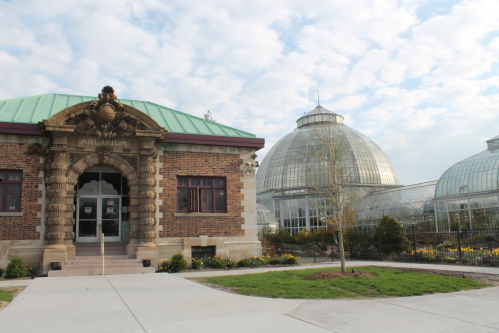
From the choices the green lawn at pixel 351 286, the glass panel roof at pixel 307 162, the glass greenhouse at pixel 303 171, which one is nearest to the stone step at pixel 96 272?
the green lawn at pixel 351 286

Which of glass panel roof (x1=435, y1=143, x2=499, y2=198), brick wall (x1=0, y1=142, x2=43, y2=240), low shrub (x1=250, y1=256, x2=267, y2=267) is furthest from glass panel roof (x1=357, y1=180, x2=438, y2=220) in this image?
brick wall (x1=0, y1=142, x2=43, y2=240)

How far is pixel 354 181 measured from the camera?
54531 millimetres

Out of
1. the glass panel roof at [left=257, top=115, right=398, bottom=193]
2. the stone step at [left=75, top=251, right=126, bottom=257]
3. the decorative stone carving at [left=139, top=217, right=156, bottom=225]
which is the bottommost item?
the stone step at [left=75, top=251, right=126, bottom=257]

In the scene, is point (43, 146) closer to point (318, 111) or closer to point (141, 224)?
point (141, 224)

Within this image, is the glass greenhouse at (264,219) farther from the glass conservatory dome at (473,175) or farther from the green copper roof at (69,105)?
the green copper roof at (69,105)

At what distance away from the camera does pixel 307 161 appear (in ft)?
182

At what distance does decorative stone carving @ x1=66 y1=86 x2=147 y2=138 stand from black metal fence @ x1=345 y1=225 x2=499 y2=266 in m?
13.4

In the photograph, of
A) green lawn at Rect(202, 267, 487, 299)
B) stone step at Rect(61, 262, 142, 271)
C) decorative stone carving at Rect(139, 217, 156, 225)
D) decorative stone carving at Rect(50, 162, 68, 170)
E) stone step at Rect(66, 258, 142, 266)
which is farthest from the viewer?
decorative stone carving at Rect(139, 217, 156, 225)

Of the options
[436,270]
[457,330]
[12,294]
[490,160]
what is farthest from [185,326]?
[490,160]

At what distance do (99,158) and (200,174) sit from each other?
4368mm

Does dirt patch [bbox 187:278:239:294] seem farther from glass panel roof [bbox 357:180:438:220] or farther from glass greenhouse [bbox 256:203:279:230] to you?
glass panel roof [bbox 357:180:438:220]

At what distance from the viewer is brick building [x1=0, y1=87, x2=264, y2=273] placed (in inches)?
653

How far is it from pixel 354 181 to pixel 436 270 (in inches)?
1587

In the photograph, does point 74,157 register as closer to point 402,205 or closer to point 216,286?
point 216,286
